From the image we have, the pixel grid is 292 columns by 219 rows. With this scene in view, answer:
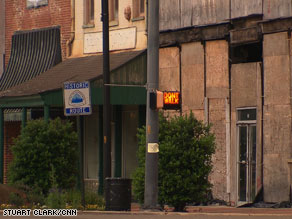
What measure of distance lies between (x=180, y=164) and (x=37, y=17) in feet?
43.9

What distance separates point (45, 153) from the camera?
25.4 m

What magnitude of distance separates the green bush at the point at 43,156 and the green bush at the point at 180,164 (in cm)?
388

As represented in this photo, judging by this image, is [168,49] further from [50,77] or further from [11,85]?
[11,85]

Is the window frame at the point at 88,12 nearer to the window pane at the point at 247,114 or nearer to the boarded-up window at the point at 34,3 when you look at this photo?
the boarded-up window at the point at 34,3

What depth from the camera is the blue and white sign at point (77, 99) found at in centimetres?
2119

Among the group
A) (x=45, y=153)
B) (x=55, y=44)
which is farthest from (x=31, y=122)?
(x=55, y=44)

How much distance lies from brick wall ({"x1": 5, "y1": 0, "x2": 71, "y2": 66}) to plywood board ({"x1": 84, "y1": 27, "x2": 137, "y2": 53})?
3.96ft

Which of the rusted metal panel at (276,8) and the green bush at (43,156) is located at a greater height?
the rusted metal panel at (276,8)

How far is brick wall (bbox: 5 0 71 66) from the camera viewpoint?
3259 cm

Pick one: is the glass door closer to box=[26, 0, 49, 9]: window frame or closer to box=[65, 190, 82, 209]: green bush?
box=[65, 190, 82, 209]: green bush

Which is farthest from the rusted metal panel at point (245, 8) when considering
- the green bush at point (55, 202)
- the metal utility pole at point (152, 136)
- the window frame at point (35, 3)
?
the window frame at point (35, 3)

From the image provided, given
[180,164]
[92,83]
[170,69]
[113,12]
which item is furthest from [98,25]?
[180,164]

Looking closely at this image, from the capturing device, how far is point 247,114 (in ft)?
82.9

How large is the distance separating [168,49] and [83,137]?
18.2 ft
